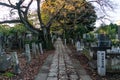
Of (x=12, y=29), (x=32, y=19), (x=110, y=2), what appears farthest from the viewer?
(x=32, y=19)

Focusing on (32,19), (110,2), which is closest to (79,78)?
(110,2)

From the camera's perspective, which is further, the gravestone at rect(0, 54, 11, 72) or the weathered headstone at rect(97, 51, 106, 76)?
the gravestone at rect(0, 54, 11, 72)

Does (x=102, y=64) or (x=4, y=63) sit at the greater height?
(x=4, y=63)

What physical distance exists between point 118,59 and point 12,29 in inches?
1075

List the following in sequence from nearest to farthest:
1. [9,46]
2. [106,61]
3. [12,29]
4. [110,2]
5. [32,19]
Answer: [106,61]
[110,2]
[9,46]
[12,29]
[32,19]

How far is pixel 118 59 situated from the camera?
14.2 metres

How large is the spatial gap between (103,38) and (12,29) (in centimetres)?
2264

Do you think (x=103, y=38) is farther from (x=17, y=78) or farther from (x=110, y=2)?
(x=110, y=2)

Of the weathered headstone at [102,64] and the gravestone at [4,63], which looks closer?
the weathered headstone at [102,64]

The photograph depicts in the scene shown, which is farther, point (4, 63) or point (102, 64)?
point (4, 63)

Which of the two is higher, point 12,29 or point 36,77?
point 12,29

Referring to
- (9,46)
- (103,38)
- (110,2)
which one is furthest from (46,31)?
(103,38)

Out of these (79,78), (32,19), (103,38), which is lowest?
(79,78)

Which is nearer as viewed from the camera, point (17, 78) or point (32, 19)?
point (17, 78)
